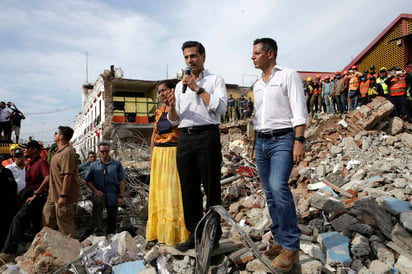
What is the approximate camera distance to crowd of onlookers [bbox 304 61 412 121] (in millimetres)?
9094

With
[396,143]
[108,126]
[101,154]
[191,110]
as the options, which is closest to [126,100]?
[108,126]

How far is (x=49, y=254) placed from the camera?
308 cm

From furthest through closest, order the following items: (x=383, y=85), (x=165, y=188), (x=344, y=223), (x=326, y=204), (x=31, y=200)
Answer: (x=383, y=85)
(x=31, y=200)
(x=326, y=204)
(x=344, y=223)
(x=165, y=188)

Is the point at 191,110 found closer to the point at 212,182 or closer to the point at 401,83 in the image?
the point at 212,182

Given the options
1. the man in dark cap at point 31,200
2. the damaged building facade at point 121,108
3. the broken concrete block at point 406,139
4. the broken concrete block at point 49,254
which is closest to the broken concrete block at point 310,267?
the broken concrete block at point 49,254

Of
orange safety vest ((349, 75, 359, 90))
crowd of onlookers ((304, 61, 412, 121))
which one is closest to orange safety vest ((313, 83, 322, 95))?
crowd of onlookers ((304, 61, 412, 121))

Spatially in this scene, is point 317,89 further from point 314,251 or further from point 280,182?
point 280,182

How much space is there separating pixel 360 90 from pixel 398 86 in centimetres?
129

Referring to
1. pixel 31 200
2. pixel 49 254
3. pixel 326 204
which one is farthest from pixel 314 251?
pixel 31 200

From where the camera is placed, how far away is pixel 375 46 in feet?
52.9

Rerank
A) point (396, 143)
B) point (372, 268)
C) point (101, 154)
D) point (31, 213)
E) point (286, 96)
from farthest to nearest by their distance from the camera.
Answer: point (396, 143), point (101, 154), point (31, 213), point (372, 268), point (286, 96)

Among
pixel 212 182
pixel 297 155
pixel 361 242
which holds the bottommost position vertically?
pixel 361 242

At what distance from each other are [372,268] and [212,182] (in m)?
1.79

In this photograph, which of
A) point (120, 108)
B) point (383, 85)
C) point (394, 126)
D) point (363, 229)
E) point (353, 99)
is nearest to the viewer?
point (363, 229)
